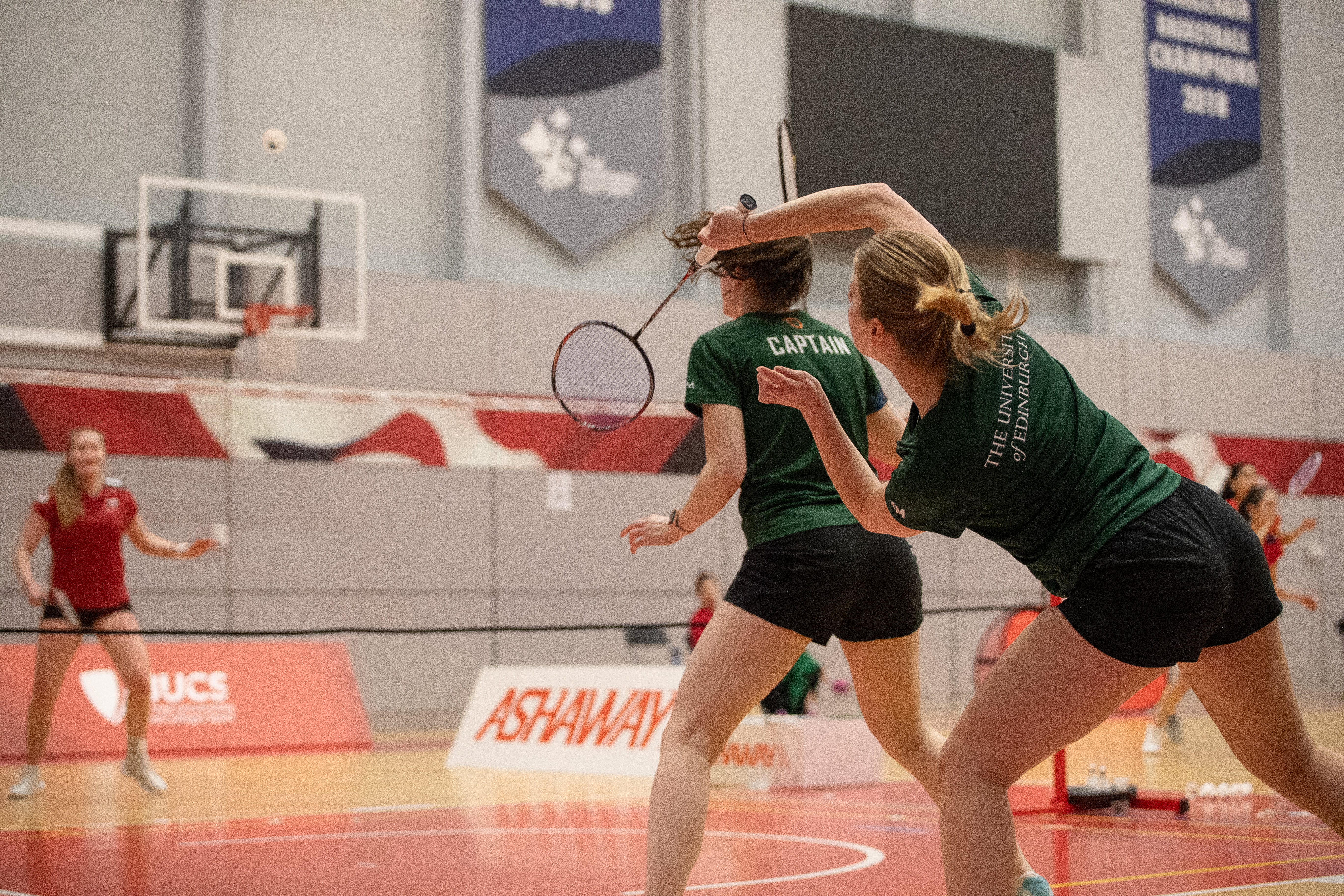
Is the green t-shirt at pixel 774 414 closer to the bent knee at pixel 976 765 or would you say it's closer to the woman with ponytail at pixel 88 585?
the bent knee at pixel 976 765

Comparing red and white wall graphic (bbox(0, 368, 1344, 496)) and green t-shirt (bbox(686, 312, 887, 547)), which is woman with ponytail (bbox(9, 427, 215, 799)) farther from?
green t-shirt (bbox(686, 312, 887, 547))

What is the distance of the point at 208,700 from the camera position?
11836 mm

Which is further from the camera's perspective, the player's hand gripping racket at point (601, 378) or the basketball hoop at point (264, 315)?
the basketball hoop at point (264, 315)

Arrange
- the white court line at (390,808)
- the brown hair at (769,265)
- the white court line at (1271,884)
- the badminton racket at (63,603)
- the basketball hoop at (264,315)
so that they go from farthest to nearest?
the basketball hoop at (264,315)
the badminton racket at (63,603)
the white court line at (390,808)
the white court line at (1271,884)
the brown hair at (769,265)

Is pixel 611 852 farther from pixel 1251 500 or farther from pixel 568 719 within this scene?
pixel 1251 500

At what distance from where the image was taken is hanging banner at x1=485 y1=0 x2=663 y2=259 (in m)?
15.6

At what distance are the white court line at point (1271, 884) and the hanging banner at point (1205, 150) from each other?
1598 centimetres

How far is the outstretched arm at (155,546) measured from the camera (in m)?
8.05

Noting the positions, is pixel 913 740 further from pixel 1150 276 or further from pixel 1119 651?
pixel 1150 276

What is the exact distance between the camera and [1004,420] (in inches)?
109

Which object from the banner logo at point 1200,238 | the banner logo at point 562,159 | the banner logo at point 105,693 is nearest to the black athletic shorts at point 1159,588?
the banner logo at point 105,693

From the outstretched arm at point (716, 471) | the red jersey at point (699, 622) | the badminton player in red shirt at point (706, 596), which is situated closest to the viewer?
the outstretched arm at point (716, 471)

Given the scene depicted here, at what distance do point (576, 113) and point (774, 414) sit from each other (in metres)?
12.6

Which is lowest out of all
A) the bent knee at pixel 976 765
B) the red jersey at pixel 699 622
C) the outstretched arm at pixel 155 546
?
the red jersey at pixel 699 622
